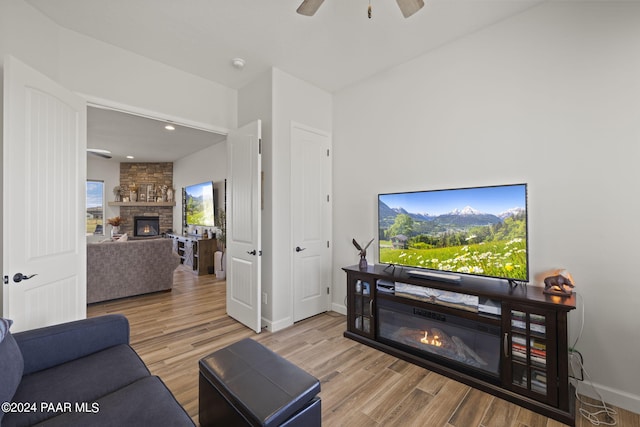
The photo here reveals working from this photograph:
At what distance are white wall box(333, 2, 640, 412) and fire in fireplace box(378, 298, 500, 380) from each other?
61 cm

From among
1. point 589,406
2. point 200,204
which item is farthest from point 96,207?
point 589,406

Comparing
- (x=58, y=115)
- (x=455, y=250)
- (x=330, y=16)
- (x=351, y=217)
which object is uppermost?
(x=330, y=16)

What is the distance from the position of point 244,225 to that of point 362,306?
5.12ft

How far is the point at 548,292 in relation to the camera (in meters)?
1.89

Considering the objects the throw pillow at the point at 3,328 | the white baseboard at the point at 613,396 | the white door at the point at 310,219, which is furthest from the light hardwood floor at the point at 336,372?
the throw pillow at the point at 3,328

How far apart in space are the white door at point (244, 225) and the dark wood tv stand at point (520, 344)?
1523 mm

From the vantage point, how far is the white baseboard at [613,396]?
176 cm

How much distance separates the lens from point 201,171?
20.8ft

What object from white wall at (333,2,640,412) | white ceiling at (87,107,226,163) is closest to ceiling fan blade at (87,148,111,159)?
white ceiling at (87,107,226,163)

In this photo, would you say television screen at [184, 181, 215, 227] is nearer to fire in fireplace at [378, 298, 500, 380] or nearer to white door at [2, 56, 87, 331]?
white door at [2, 56, 87, 331]

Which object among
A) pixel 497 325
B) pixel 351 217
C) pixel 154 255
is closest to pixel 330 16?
pixel 351 217

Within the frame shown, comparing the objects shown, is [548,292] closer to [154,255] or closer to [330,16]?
[330,16]

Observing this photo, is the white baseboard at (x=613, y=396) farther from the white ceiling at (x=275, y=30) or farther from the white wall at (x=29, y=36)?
the white wall at (x=29, y=36)

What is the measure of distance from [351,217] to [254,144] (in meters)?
1.41
